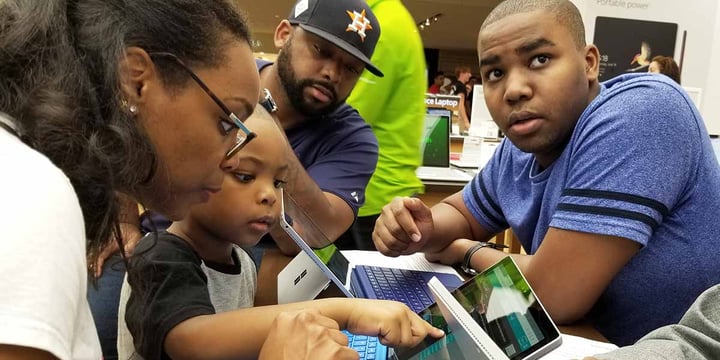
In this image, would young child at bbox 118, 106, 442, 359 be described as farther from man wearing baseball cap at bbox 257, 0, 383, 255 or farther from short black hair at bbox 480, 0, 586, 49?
short black hair at bbox 480, 0, 586, 49

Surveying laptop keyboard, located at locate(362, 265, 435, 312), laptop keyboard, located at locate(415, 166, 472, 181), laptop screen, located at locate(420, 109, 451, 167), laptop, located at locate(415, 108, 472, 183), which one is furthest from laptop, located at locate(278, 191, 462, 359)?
laptop screen, located at locate(420, 109, 451, 167)

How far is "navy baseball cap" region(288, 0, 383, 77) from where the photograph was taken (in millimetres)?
1514

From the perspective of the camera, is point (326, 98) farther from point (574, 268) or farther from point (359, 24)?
point (574, 268)

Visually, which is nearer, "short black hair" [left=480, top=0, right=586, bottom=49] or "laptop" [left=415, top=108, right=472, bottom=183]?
"short black hair" [left=480, top=0, right=586, bottom=49]

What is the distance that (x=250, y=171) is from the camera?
955mm

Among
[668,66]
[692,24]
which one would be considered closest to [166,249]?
[668,66]

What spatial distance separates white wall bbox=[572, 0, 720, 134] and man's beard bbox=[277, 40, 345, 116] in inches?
81.7

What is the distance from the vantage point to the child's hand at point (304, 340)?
597mm

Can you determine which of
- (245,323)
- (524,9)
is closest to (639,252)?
(524,9)

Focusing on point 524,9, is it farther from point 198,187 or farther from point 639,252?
point 198,187

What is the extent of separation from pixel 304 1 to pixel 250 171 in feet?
2.78

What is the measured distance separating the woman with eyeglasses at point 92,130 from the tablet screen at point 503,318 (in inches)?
2.0

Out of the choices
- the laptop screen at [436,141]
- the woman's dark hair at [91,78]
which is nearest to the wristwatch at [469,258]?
the woman's dark hair at [91,78]

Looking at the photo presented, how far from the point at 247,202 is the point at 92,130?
44 cm
